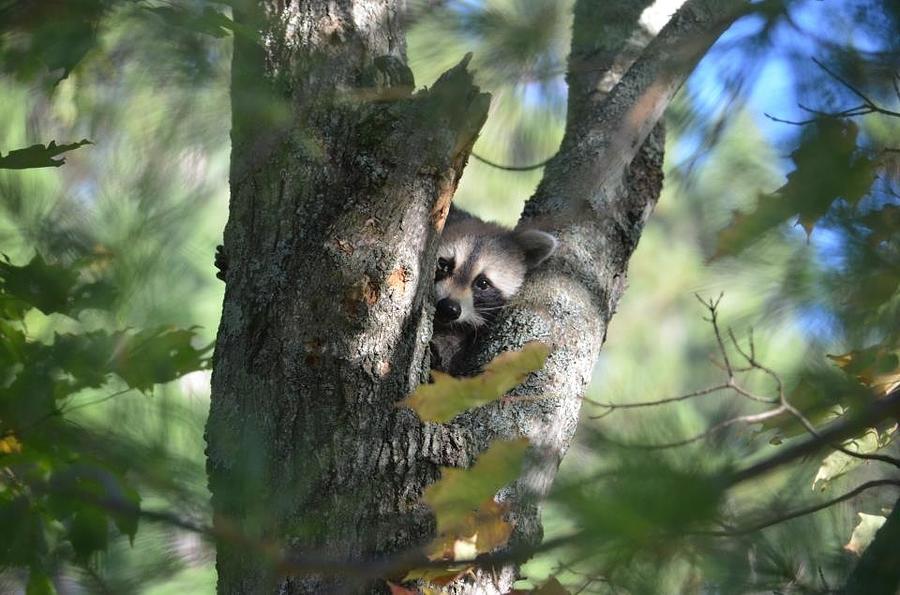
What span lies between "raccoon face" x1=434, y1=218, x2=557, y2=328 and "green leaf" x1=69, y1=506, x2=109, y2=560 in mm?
2727

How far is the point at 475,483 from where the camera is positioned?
238 centimetres

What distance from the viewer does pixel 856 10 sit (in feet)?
6.91

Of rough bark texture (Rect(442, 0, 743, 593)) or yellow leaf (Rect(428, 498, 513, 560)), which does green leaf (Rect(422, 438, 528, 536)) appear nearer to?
yellow leaf (Rect(428, 498, 513, 560))

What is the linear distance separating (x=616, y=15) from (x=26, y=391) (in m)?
3.23

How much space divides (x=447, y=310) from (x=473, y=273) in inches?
33.0

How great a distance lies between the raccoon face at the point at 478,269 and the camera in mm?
5156

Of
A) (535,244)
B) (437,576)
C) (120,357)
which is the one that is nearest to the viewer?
(120,357)

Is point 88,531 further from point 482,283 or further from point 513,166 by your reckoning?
point 482,283

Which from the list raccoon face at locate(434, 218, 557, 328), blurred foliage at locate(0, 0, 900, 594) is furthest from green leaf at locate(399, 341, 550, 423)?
raccoon face at locate(434, 218, 557, 328)

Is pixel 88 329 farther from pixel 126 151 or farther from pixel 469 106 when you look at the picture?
pixel 469 106

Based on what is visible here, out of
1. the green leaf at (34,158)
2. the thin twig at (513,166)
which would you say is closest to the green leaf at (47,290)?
the green leaf at (34,158)

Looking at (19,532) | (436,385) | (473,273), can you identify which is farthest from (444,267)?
(19,532)

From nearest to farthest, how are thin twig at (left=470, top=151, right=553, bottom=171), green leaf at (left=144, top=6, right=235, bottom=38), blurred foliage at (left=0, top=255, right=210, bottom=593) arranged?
green leaf at (left=144, top=6, right=235, bottom=38) → blurred foliage at (left=0, top=255, right=210, bottom=593) → thin twig at (left=470, top=151, right=553, bottom=171)

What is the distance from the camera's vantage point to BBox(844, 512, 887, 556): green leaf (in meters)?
2.60
